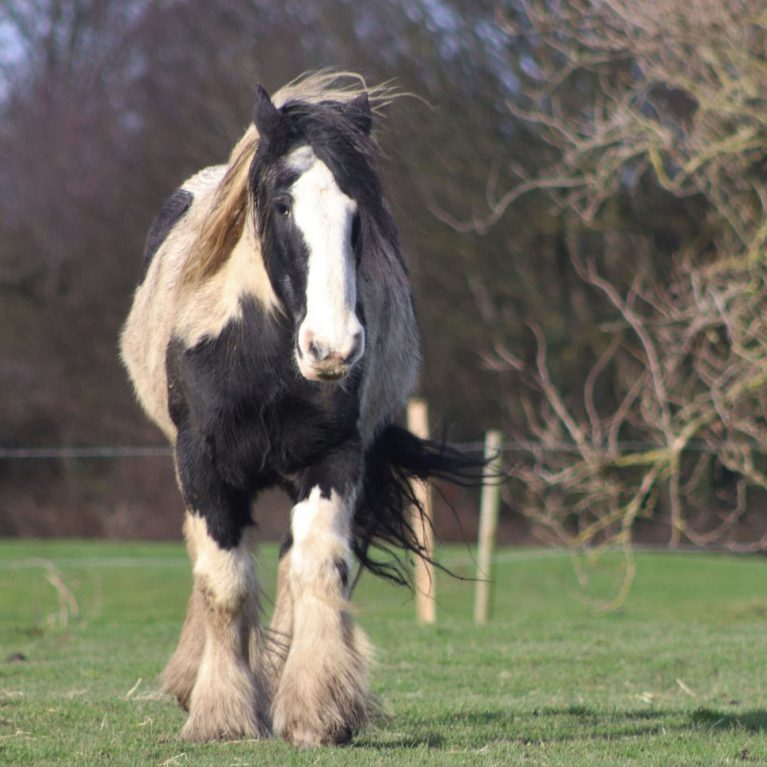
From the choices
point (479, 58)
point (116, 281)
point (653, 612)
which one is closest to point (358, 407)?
point (653, 612)

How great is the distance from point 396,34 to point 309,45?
1.87 metres

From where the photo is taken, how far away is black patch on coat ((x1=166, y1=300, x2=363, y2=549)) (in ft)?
16.7

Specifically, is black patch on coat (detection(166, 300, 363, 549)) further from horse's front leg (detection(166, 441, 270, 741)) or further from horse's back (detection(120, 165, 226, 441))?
horse's back (detection(120, 165, 226, 441))

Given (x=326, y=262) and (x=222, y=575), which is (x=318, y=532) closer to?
(x=222, y=575)

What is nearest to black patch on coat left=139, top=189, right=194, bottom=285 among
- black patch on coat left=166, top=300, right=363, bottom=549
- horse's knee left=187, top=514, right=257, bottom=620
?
black patch on coat left=166, top=300, right=363, bottom=549

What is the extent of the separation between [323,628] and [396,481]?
1.38 meters

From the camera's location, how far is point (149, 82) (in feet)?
93.5

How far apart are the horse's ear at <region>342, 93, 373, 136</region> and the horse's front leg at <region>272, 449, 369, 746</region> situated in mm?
1199

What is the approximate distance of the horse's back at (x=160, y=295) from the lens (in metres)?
5.93

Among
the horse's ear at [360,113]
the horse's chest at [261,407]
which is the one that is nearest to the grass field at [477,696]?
the horse's chest at [261,407]

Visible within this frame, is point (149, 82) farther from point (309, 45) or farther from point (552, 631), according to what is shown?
point (552, 631)

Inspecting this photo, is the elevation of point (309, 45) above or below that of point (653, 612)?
above

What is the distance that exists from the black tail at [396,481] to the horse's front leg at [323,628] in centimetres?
81

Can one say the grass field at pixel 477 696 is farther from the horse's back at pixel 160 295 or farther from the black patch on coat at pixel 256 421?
the horse's back at pixel 160 295
